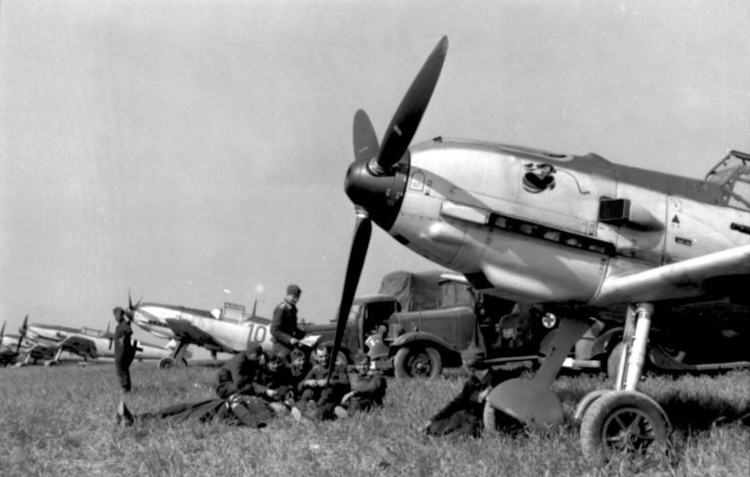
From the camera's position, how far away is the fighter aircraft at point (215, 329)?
20.7 meters

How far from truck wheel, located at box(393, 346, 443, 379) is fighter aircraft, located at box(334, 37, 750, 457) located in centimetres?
659

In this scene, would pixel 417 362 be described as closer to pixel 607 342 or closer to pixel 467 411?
pixel 607 342

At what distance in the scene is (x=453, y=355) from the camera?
12.6 meters

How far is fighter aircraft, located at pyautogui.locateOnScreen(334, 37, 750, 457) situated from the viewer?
17.7ft

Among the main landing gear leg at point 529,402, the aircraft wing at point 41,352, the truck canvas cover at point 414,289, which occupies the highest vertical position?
the truck canvas cover at point 414,289

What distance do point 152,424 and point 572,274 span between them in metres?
4.49

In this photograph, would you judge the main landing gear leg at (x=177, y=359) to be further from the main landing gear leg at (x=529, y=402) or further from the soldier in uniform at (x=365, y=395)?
the main landing gear leg at (x=529, y=402)

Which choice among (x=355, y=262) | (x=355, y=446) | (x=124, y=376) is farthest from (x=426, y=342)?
(x=355, y=446)

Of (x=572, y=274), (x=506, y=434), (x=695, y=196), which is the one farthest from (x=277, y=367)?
(x=695, y=196)

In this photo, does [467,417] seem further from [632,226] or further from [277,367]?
[277,367]

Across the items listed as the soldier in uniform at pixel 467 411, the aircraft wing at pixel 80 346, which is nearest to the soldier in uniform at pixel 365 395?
the soldier in uniform at pixel 467 411

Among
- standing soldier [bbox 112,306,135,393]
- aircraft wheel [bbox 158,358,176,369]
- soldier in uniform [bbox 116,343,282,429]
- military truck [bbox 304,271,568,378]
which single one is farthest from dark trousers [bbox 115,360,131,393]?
aircraft wheel [bbox 158,358,176,369]

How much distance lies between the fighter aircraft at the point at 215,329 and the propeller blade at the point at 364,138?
47.0ft

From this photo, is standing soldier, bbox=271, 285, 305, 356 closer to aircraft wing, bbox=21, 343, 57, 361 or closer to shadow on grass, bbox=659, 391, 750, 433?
shadow on grass, bbox=659, 391, 750, 433
